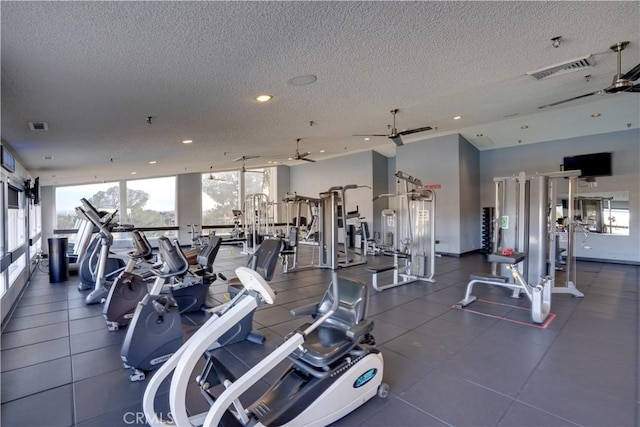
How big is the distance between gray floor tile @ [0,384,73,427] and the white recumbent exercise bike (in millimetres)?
665

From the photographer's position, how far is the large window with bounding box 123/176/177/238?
35.0 ft

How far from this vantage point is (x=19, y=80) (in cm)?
277

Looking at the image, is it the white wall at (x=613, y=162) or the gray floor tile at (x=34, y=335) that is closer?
the gray floor tile at (x=34, y=335)

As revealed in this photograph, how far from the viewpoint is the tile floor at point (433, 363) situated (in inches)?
76.1

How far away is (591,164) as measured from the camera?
23.6 feet

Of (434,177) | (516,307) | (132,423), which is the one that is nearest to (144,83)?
(132,423)

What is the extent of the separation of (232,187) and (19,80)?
9702mm

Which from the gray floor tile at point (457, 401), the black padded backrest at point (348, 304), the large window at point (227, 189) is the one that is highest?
the large window at point (227, 189)

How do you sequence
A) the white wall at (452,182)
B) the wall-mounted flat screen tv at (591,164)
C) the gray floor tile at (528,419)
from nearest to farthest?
1. the gray floor tile at (528,419)
2. the wall-mounted flat screen tv at (591,164)
3. the white wall at (452,182)

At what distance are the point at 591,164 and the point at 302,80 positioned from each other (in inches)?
297

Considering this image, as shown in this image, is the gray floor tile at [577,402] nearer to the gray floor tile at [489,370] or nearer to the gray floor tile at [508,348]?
the gray floor tile at [489,370]

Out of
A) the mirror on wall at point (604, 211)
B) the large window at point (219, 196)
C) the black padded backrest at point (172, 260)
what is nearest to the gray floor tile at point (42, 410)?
the black padded backrest at point (172, 260)

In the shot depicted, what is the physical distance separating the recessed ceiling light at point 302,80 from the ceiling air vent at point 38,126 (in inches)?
130

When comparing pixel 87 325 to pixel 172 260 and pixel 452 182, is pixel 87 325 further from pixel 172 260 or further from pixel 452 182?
pixel 452 182
